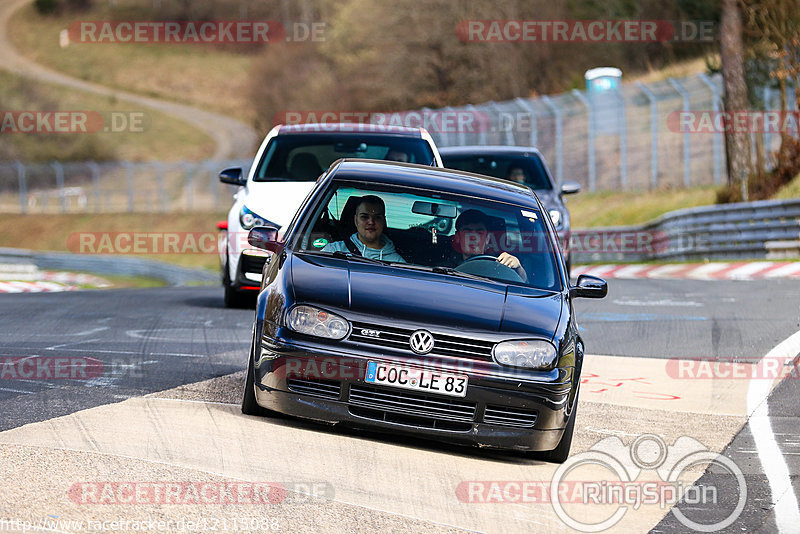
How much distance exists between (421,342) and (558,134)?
29.6 metres

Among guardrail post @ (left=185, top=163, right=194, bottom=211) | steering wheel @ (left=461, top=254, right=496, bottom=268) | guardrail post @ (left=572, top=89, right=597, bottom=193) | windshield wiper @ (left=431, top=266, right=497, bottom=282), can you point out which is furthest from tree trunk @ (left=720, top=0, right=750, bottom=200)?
guardrail post @ (left=185, top=163, right=194, bottom=211)

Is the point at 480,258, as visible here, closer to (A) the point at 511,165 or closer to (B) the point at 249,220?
(B) the point at 249,220

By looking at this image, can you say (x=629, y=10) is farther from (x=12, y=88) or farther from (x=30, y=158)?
(x=12, y=88)

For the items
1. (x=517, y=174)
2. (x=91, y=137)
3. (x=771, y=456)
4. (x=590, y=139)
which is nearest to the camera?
(x=771, y=456)

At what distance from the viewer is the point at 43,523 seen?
4.78m

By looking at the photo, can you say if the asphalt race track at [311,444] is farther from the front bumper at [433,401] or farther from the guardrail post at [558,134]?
the guardrail post at [558,134]

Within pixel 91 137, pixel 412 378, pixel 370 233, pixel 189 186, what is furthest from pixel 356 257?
pixel 91 137

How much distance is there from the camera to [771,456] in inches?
281

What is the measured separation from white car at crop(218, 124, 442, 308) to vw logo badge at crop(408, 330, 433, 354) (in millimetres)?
6135

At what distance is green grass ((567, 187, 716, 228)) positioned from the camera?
31656 mm

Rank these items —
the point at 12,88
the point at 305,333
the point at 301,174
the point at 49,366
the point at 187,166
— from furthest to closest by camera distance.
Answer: the point at 12,88
the point at 187,166
the point at 301,174
the point at 49,366
the point at 305,333

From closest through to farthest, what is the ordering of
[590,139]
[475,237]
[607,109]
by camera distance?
[475,237], [607,109], [590,139]

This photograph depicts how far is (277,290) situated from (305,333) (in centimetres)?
44

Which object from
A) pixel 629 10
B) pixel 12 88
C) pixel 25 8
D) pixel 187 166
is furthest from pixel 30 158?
pixel 25 8
